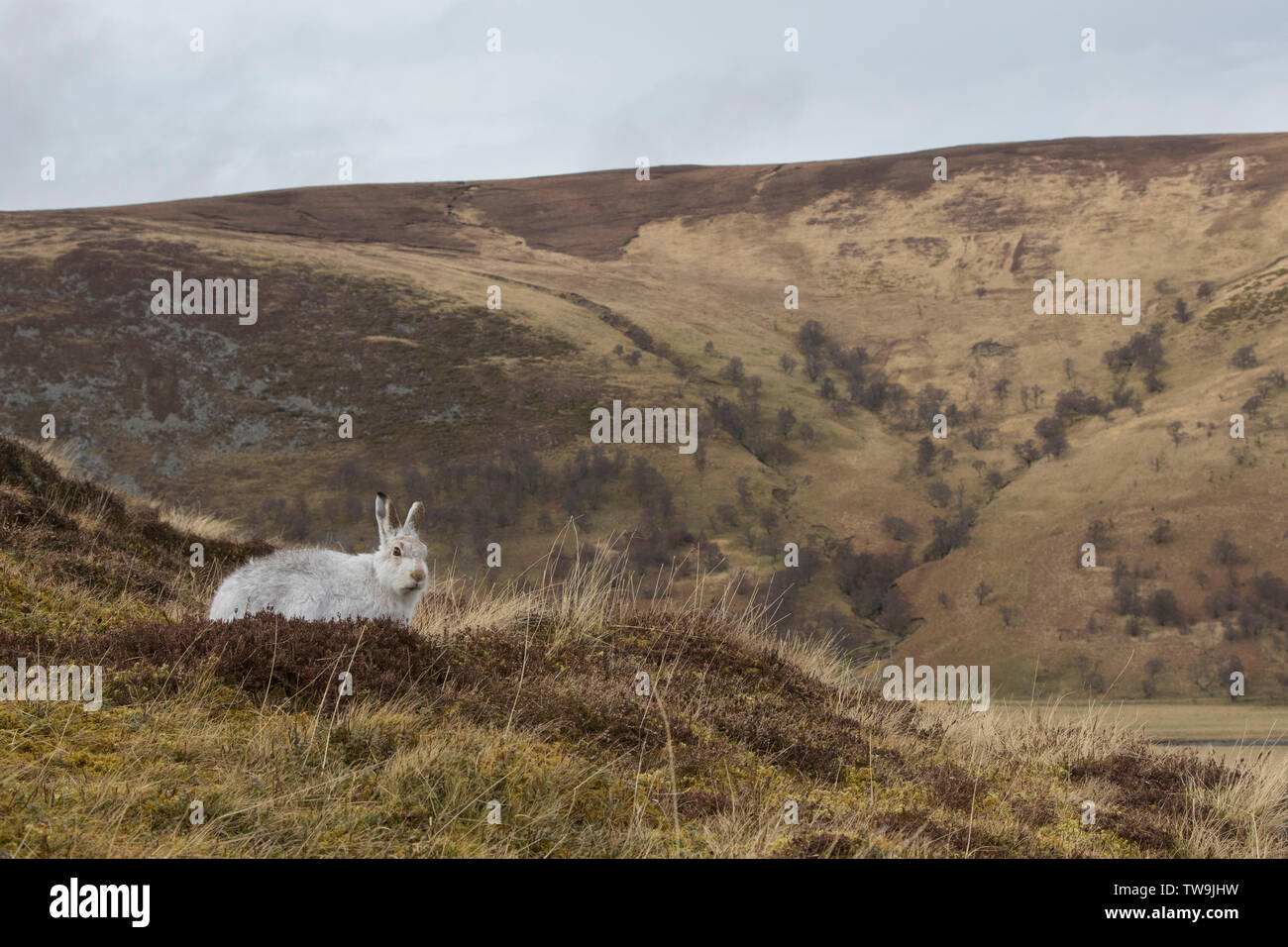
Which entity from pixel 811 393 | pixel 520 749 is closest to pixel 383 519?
pixel 520 749

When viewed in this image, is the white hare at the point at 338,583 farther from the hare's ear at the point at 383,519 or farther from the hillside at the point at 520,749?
the hillside at the point at 520,749

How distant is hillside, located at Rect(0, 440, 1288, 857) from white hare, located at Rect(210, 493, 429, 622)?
1.71ft

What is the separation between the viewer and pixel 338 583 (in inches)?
358

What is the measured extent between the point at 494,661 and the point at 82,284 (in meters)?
70.9

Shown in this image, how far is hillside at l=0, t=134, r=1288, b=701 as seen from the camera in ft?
167

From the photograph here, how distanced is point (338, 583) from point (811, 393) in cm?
6648

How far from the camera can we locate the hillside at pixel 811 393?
1998 inches

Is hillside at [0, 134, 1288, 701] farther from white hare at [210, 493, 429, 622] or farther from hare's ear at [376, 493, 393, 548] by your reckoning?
white hare at [210, 493, 429, 622]

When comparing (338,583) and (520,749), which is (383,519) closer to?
(338,583)

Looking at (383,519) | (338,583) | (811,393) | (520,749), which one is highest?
(811,393)

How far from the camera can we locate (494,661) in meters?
8.43

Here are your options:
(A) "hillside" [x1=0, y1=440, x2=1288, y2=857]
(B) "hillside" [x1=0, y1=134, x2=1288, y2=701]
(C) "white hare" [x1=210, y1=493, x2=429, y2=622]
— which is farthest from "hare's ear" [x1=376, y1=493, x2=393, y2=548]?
(B) "hillside" [x1=0, y1=134, x2=1288, y2=701]

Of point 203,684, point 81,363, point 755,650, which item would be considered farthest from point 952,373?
point 203,684
